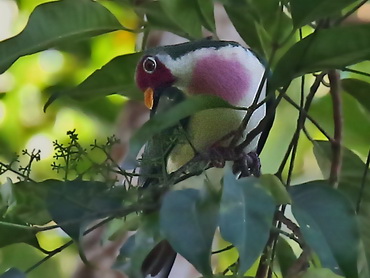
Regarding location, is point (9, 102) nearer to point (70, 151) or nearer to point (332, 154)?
point (332, 154)

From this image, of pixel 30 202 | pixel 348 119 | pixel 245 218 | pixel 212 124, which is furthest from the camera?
pixel 348 119

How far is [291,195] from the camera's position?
0.48 m

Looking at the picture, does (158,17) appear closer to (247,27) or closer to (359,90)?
(247,27)

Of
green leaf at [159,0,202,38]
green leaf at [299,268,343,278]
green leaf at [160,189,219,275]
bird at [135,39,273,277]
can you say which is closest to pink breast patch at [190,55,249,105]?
bird at [135,39,273,277]

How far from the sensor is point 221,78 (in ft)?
2.64

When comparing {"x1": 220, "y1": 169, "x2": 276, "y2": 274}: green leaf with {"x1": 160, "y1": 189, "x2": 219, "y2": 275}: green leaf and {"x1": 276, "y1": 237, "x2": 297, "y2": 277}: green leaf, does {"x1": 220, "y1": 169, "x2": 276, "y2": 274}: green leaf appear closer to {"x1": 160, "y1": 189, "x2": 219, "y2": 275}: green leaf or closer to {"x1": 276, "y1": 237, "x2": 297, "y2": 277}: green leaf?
{"x1": 160, "y1": 189, "x2": 219, "y2": 275}: green leaf

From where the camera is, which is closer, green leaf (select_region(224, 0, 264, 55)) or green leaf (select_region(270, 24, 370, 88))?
green leaf (select_region(270, 24, 370, 88))

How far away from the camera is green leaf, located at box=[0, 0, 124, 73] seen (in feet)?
2.01

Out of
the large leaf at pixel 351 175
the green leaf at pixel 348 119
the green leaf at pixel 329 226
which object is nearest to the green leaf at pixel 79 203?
the green leaf at pixel 329 226

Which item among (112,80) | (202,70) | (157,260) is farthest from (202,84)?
(157,260)

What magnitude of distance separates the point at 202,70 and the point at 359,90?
0.17m

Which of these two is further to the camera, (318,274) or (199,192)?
(318,274)

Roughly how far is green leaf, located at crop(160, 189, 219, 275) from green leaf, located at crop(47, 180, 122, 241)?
2.9 inches

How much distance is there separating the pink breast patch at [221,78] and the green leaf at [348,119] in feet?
0.40
